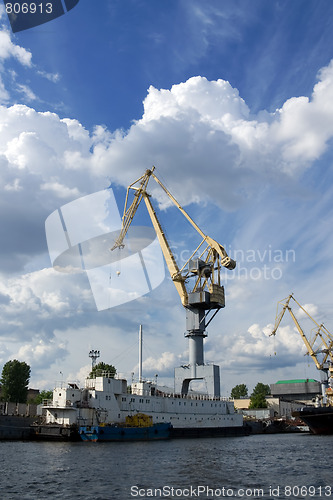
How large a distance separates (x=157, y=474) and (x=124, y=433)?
26040 mm

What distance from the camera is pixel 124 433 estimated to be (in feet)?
179

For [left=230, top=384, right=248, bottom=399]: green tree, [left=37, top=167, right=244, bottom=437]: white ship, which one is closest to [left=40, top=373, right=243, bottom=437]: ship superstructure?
[left=37, top=167, right=244, bottom=437]: white ship

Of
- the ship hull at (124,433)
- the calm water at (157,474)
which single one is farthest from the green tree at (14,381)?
the calm water at (157,474)

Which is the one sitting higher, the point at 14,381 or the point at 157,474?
the point at 14,381

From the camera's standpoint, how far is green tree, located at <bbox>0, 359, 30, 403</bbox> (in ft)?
297

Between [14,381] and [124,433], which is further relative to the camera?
[14,381]

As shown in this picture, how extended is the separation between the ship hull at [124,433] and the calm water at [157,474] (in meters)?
7.26

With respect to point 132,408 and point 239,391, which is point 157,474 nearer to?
point 132,408

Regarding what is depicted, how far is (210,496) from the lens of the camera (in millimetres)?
23688

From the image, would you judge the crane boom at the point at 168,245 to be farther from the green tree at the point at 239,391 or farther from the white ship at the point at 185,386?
the green tree at the point at 239,391

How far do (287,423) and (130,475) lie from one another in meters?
90.0

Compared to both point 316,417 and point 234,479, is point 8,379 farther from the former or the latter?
point 234,479

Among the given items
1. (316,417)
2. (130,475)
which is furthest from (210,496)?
(316,417)

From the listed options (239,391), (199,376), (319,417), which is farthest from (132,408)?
(239,391)
